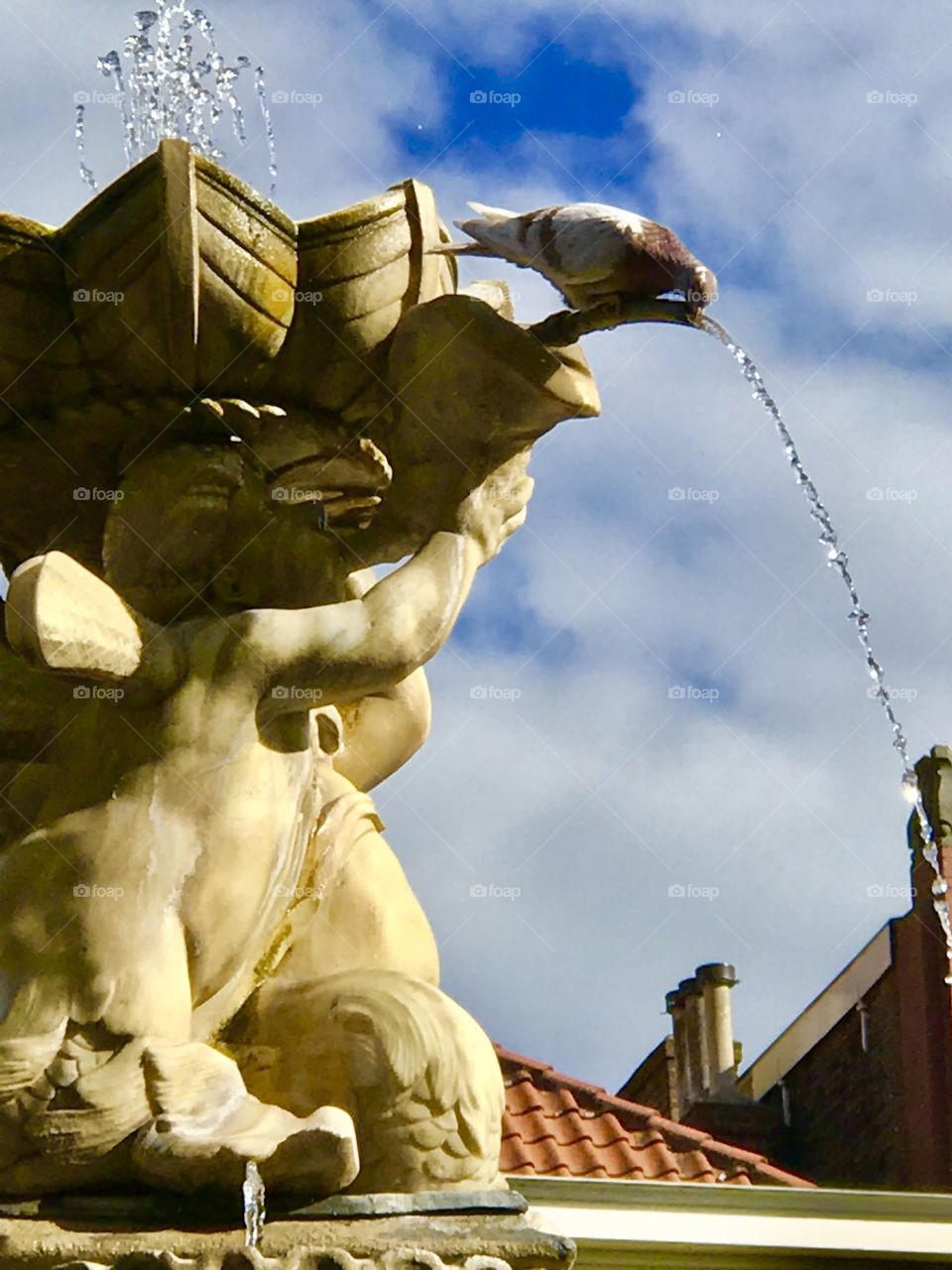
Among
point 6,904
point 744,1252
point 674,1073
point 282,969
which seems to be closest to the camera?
point 6,904

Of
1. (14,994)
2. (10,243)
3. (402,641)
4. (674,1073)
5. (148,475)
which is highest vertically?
(674,1073)

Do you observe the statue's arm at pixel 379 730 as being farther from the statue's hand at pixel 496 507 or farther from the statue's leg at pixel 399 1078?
the statue's leg at pixel 399 1078

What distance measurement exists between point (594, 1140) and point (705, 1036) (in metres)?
4.85

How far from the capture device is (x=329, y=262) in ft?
16.5

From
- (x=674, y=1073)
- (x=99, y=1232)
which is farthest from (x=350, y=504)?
(x=674, y=1073)

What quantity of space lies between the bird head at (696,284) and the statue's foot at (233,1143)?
1.59m

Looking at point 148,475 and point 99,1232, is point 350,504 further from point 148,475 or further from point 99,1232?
point 99,1232

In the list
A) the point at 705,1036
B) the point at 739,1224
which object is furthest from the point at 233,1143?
the point at 705,1036

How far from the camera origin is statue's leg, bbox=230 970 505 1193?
15.0 ft

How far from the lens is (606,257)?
4832mm

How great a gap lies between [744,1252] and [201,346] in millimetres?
6449

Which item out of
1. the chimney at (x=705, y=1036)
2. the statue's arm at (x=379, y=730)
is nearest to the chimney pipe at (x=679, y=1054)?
the chimney at (x=705, y=1036)
